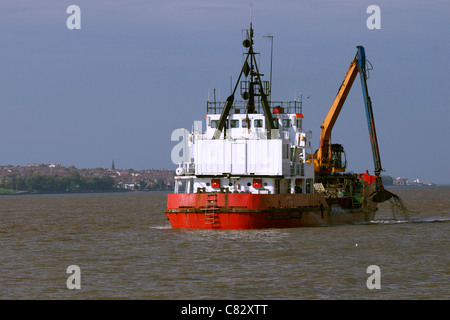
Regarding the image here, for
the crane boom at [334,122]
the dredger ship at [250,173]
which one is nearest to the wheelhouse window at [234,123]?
the dredger ship at [250,173]

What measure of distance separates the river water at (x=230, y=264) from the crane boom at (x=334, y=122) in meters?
11.4

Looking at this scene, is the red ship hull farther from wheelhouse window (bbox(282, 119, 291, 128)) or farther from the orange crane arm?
the orange crane arm

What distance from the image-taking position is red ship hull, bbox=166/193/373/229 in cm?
3956

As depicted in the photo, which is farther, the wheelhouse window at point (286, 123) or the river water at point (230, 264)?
the wheelhouse window at point (286, 123)

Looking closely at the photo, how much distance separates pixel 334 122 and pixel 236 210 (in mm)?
20177

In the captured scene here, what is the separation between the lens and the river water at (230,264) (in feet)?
77.8

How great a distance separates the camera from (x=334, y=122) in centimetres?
5772

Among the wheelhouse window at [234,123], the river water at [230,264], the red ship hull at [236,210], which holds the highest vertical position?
the wheelhouse window at [234,123]

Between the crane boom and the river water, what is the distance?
11396mm

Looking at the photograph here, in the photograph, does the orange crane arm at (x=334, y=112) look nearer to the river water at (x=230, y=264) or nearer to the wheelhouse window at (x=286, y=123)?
the wheelhouse window at (x=286, y=123)

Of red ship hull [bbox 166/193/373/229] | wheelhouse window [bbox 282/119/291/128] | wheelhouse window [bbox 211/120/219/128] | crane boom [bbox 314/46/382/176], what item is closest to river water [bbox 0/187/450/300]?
red ship hull [bbox 166/193/373/229]

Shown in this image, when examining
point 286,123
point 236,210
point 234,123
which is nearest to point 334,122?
point 286,123
